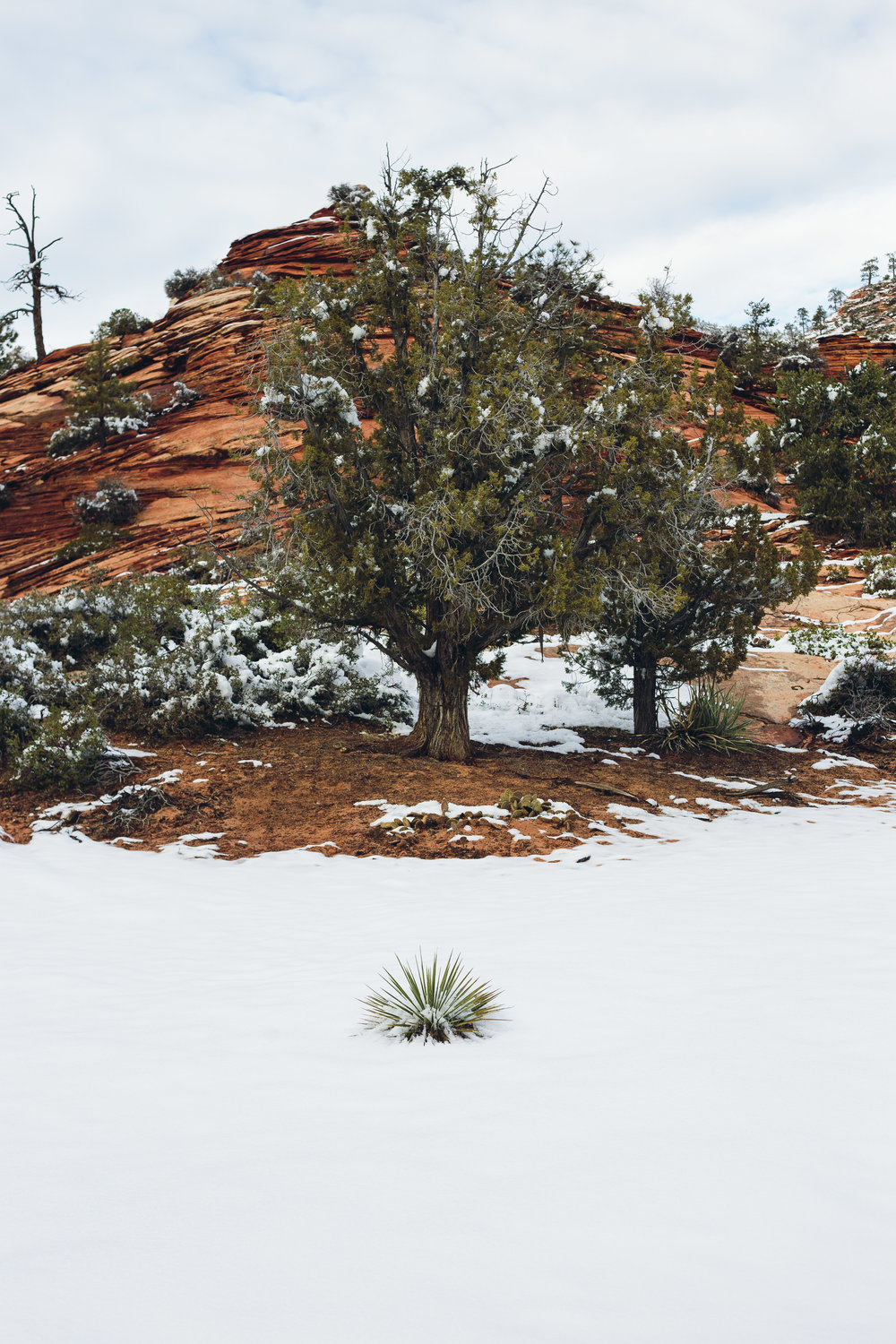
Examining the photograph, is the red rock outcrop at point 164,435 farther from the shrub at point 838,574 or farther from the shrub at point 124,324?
the shrub at point 838,574

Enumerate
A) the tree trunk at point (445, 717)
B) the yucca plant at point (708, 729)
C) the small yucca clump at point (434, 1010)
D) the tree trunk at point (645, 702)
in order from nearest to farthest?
the small yucca clump at point (434, 1010) → the tree trunk at point (445, 717) → the yucca plant at point (708, 729) → the tree trunk at point (645, 702)

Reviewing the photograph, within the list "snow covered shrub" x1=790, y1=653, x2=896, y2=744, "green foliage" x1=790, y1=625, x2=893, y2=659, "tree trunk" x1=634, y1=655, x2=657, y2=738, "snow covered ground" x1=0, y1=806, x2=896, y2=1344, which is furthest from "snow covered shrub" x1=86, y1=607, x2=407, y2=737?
"green foliage" x1=790, y1=625, x2=893, y2=659

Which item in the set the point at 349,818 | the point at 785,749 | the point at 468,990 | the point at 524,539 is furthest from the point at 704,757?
the point at 468,990

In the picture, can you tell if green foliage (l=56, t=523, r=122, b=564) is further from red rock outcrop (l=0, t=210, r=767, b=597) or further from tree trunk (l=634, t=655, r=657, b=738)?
tree trunk (l=634, t=655, r=657, b=738)

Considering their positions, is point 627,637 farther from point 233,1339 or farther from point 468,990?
point 233,1339

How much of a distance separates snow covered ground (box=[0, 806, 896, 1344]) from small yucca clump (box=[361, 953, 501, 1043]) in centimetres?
14

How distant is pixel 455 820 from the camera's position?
24.9 ft

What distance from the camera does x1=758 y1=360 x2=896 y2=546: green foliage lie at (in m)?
20.5

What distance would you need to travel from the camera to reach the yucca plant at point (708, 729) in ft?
36.4

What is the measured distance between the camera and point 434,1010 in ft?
11.4

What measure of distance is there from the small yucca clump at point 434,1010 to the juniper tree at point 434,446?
17.3 feet

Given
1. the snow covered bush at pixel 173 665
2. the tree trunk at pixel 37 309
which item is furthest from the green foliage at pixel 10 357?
the snow covered bush at pixel 173 665

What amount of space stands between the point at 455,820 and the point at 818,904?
339 centimetres

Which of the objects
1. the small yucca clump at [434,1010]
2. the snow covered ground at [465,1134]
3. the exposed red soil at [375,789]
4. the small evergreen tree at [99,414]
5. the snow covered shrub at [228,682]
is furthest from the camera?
the small evergreen tree at [99,414]
